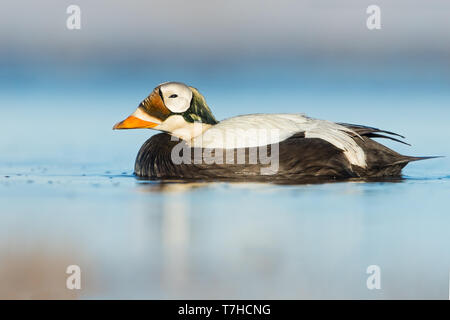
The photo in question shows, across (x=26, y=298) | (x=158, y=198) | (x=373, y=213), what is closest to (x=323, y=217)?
(x=373, y=213)

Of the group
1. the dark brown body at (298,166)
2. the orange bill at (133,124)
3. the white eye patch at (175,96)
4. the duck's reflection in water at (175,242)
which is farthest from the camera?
the white eye patch at (175,96)

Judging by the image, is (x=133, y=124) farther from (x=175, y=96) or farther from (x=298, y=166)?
(x=298, y=166)

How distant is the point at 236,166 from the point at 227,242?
87.5 inches

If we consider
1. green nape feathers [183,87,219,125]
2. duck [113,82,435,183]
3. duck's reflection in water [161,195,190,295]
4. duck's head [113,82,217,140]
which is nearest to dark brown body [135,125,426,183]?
duck [113,82,435,183]

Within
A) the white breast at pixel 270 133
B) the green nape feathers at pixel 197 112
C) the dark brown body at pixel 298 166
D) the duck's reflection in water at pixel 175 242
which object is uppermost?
the green nape feathers at pixel 197 112

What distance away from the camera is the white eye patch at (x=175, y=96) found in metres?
7.36

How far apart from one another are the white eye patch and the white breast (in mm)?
320

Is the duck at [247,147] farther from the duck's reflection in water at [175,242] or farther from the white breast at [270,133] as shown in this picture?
the duck's reflection in water at [175,242]

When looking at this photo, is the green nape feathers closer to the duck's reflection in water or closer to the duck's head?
the duck's head

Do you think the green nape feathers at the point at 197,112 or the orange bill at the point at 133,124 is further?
the green nape feathers at the point at 197,112

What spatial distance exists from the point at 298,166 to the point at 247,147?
46cm

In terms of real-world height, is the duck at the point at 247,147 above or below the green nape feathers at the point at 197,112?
below

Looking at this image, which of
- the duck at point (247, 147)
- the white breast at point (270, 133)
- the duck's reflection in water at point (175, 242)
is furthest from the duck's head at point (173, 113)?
the duck's reflection in water at point (175, 242)

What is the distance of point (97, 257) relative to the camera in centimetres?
459
